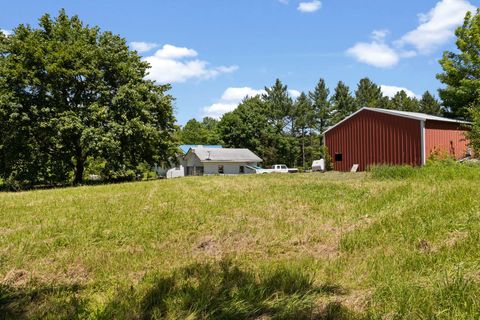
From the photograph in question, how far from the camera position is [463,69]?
3372 centimetres

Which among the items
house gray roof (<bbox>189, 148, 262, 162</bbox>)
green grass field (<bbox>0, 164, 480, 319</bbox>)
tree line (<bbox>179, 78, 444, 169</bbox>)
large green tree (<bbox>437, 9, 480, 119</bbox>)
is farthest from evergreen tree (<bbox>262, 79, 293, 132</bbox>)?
green grass field (<bbox>0, 164, 480, 319</bbox>)

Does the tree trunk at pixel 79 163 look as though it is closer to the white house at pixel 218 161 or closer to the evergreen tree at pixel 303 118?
the white house at pixel 218 161

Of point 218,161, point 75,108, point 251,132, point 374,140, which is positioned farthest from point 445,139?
point 251,132

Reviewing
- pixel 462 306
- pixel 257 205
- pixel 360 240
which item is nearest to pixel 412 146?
pixel 257 205

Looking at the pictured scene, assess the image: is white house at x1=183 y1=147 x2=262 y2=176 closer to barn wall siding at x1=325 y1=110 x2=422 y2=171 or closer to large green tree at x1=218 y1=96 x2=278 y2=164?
large green tree at x1=218 y1=96 x2=278 y2=164

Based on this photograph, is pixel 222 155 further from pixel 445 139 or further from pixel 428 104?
pixel 428 104

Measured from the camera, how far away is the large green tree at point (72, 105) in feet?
68.0

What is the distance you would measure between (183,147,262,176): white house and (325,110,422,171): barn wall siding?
21332mm

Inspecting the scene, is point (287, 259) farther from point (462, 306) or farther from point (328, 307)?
point (462, 306)

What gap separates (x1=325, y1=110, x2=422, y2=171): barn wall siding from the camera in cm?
2195

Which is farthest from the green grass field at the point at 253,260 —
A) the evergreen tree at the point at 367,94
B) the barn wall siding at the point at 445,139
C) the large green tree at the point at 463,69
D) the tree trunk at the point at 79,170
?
the evergreen tree at the point at 367,94

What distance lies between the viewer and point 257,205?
28.3 ft

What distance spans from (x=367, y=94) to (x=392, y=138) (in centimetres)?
5028

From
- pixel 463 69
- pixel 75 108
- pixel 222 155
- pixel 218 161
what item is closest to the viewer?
pixel 75 108
